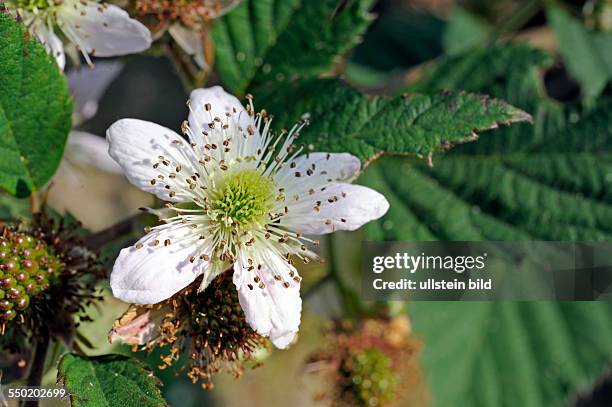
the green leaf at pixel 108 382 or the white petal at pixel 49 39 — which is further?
the white petal at pixel 49 39

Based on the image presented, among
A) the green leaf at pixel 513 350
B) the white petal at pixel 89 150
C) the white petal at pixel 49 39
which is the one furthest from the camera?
the green leaf at pixel 513 350

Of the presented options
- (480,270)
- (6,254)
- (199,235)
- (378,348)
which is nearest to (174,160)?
(199,235)

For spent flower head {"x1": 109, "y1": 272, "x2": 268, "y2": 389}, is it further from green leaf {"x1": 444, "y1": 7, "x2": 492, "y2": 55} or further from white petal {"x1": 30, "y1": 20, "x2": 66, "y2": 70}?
green leaf {"x1": 444, "y1": 7, "x2": 492, "y2": 55}

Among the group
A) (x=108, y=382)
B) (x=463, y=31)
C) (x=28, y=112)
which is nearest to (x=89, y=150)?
(x=28, y=112)

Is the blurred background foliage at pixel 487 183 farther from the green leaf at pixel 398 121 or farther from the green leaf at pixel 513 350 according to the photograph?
the green leaf at pixel 398 121

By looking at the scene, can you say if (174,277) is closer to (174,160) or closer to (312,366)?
(174,160)

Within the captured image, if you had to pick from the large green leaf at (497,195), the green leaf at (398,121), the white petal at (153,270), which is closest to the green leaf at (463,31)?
the large green leaf at (497,195)
